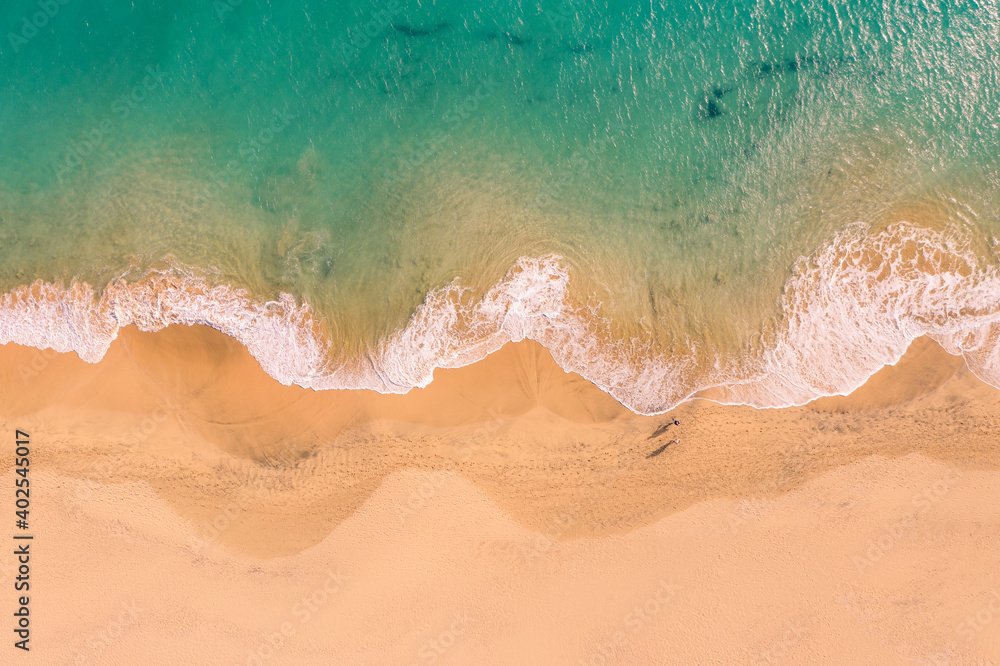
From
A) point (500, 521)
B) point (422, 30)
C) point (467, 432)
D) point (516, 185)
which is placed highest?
point (422, 30)

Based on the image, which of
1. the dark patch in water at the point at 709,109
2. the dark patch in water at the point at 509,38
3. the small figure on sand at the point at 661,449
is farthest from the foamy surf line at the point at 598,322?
the dark patch in water at the point at 509,38

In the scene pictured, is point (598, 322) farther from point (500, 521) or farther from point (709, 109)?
point (709, 109)

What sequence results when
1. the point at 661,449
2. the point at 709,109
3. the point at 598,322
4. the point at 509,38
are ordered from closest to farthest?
the point at 661,449
the point at 598,322
the point at 709,109
the point at 509,38

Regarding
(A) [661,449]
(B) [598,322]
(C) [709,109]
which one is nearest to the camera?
(A) [661,449]

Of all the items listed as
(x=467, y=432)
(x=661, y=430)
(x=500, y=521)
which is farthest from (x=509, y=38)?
(x=500, y=521)

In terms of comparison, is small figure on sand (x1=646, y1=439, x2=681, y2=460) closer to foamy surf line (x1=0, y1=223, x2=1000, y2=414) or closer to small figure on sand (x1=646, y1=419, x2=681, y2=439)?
small figure on sand (x1=646, y1=419, x2=681, y2=439)

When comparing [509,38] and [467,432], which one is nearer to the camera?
[467,432]
